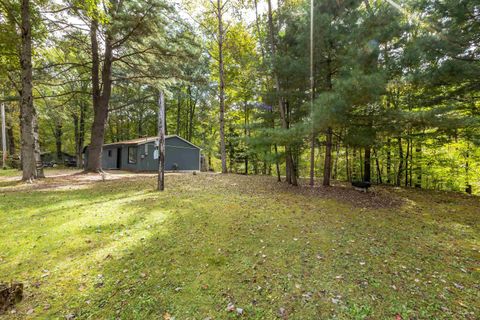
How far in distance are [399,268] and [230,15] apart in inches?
579

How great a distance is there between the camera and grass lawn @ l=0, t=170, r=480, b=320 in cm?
251

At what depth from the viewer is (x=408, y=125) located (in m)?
6.80

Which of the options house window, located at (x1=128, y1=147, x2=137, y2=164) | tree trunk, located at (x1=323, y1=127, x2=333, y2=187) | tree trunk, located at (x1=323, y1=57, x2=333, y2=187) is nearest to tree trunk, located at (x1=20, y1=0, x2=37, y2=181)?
house window, located at (x1=128, y1=147, x2=137, y2=164)

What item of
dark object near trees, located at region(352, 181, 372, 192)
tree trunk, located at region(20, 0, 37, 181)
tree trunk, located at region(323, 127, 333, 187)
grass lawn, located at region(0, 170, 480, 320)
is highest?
tree trunk, located at region(20, 0, 37, 181)

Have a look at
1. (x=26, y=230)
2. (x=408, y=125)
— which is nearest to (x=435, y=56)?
(x=408, y=125)

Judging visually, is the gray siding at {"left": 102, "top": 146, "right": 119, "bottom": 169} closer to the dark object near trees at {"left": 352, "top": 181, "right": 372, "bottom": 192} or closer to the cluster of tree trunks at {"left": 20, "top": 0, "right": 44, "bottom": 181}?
the cluster of tree trunks at {"left": 20, "top": 0, "right": 44, "bottom": 181}

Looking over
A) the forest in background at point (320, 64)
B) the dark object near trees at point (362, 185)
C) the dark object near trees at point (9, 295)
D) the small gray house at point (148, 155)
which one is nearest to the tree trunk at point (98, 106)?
the forest in background at point (320, 64)

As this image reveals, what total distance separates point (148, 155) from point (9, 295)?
1472 cm

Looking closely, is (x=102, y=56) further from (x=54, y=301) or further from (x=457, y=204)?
(x=457, y=204)

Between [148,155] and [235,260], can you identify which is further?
[148,155]

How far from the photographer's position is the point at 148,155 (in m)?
16.5

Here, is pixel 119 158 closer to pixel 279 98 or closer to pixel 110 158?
pixel 110 158

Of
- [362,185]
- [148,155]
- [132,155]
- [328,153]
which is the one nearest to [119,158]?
[132,155]

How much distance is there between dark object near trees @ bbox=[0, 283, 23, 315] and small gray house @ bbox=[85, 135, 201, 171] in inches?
517
